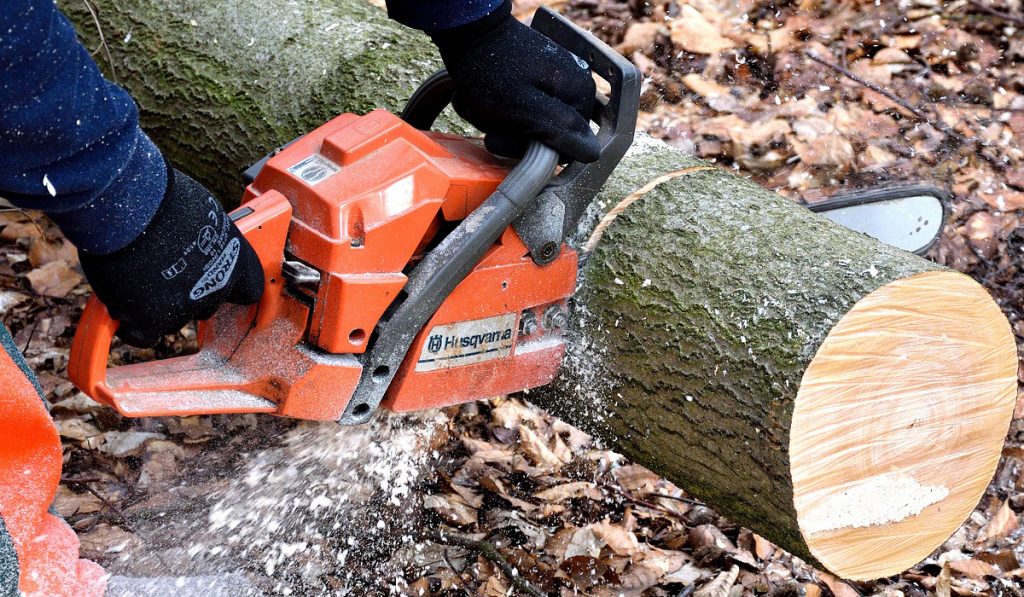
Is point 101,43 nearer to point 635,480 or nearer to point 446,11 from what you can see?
point 446,11

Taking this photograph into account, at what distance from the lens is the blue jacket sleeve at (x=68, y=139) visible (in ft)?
4.93

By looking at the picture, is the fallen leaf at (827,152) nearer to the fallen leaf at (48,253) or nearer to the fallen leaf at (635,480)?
the fallen leaf at (635,480)

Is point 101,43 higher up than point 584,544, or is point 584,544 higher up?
point 101,43

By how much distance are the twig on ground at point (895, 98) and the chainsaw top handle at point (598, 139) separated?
2.51 m

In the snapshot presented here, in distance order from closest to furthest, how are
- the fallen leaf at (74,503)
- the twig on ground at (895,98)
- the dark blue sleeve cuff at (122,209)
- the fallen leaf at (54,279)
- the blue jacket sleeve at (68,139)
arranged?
the blue jacket sleeve at (68,139) → the dark blue sleeve cuff at (122,209) → the fallen leaf at (74,503) → the fallen leaf at (54,279) → the twig on ground at (895,98)

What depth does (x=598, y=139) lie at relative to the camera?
232 cm

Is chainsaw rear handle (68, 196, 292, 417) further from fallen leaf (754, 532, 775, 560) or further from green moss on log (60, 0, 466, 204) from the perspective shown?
fallen leaf (754, 532, 775, 560)

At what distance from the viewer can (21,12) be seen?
1.48m

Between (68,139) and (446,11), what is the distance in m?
0.93

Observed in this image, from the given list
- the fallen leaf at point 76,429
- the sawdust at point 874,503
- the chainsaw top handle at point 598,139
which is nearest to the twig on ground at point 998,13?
the sawdust at point 874,503

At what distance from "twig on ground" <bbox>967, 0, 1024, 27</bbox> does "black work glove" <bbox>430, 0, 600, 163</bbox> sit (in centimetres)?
353

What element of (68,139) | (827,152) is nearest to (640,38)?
(827,152)

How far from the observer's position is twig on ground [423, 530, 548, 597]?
2.71m

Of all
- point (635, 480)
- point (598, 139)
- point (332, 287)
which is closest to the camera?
point (332, 287)
